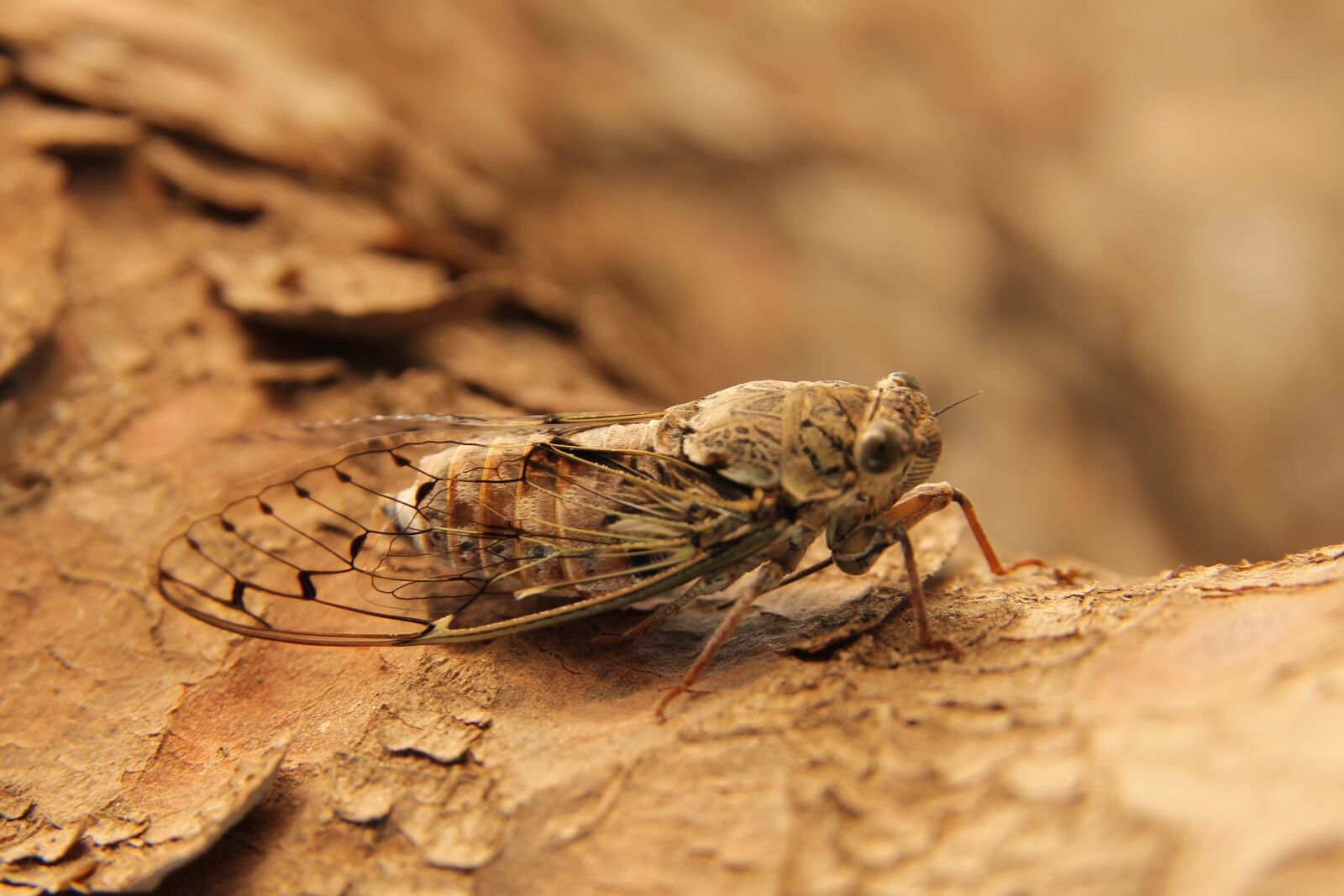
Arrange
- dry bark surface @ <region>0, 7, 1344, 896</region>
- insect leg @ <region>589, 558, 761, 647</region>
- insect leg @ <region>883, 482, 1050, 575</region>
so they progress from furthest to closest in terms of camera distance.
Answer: insect leg @ <region>883, 482, 1050, 575</region>
insect leg @ <region>589, 558, 761, 647</region>
dry bark surface @ <region>0, 7, 1344, 896</region>

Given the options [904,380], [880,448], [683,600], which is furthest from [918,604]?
[904,380]

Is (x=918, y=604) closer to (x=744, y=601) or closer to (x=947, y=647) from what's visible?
(x=947, y=647)

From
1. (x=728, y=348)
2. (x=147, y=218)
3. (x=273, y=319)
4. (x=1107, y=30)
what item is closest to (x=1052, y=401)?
(x=728, y=348)

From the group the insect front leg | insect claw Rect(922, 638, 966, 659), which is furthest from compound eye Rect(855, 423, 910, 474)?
insect claw Rect(922, 638, 966, 659)

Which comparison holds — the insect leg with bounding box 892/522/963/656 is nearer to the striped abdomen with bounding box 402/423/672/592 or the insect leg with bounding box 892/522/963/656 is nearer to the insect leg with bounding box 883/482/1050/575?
the insect leg with bounding box 883/482/1050/575

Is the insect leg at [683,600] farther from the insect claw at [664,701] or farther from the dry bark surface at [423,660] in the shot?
the insect claw at [664,701]

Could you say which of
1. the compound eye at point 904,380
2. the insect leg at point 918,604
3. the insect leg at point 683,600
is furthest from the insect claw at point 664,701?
the compound eye at point 904,380

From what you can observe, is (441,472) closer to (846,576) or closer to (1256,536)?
(846,576)
